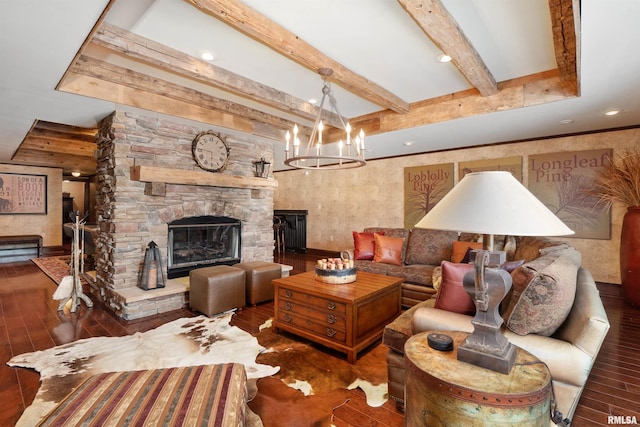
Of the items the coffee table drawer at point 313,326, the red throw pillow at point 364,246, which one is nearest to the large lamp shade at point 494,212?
the coffee table drawer at point 313,326

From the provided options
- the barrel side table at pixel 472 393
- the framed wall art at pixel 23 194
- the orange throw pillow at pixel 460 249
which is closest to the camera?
the barrel side table at pixel 472 393

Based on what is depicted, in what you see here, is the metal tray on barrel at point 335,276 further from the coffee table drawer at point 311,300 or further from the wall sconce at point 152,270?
the wall sconce at point 152,270

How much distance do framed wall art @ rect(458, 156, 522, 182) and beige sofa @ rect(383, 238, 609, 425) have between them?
373 centimetres

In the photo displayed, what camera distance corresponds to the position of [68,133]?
17.5 feet

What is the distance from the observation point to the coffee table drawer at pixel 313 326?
2598 millimetres

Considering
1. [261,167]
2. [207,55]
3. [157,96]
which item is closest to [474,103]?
[207,55]

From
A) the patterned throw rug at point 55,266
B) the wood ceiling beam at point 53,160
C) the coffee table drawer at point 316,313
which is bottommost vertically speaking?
the patterned throw rug at point 55,266

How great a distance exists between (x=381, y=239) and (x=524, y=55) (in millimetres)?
2690

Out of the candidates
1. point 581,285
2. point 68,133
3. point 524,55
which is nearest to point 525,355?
point 581,285

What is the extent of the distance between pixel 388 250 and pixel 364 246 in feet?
1.30

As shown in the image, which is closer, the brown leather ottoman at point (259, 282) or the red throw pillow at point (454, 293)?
the red throw pillow at point (454, 293)

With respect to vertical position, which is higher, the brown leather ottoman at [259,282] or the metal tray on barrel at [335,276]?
the metal tray on barrel at [335,276]

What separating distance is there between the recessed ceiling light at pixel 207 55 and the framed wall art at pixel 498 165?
4.69 meters

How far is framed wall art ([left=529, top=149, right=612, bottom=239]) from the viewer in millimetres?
4562
